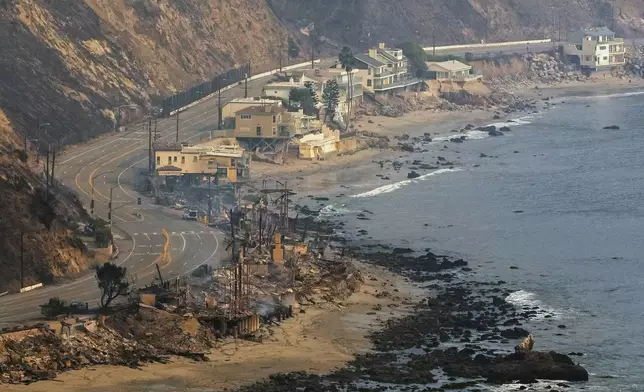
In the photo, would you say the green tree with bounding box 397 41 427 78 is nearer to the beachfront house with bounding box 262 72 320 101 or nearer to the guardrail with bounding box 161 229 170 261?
the beachfront house with bounding box 262 72 320 101

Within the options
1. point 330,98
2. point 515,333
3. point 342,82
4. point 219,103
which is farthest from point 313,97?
point 515,333

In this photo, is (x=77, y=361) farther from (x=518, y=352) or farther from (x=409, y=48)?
(x=409, y=48)

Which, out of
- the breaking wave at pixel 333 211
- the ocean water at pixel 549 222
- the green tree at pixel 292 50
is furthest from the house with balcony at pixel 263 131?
the green tree at pixel 292 50

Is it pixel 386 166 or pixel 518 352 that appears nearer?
pixel 518 352

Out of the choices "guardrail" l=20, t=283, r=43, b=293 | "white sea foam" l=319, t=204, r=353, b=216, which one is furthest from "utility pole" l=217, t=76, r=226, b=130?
"guardrail" l=20, t=283, r=43, b=293

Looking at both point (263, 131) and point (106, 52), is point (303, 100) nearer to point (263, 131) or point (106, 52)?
point (263, 131)

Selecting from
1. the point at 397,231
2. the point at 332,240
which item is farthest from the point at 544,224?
the point at 332,240

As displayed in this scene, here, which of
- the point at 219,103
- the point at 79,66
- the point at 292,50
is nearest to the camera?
the point at 219,103

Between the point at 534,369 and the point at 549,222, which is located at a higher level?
the point at 549,222
